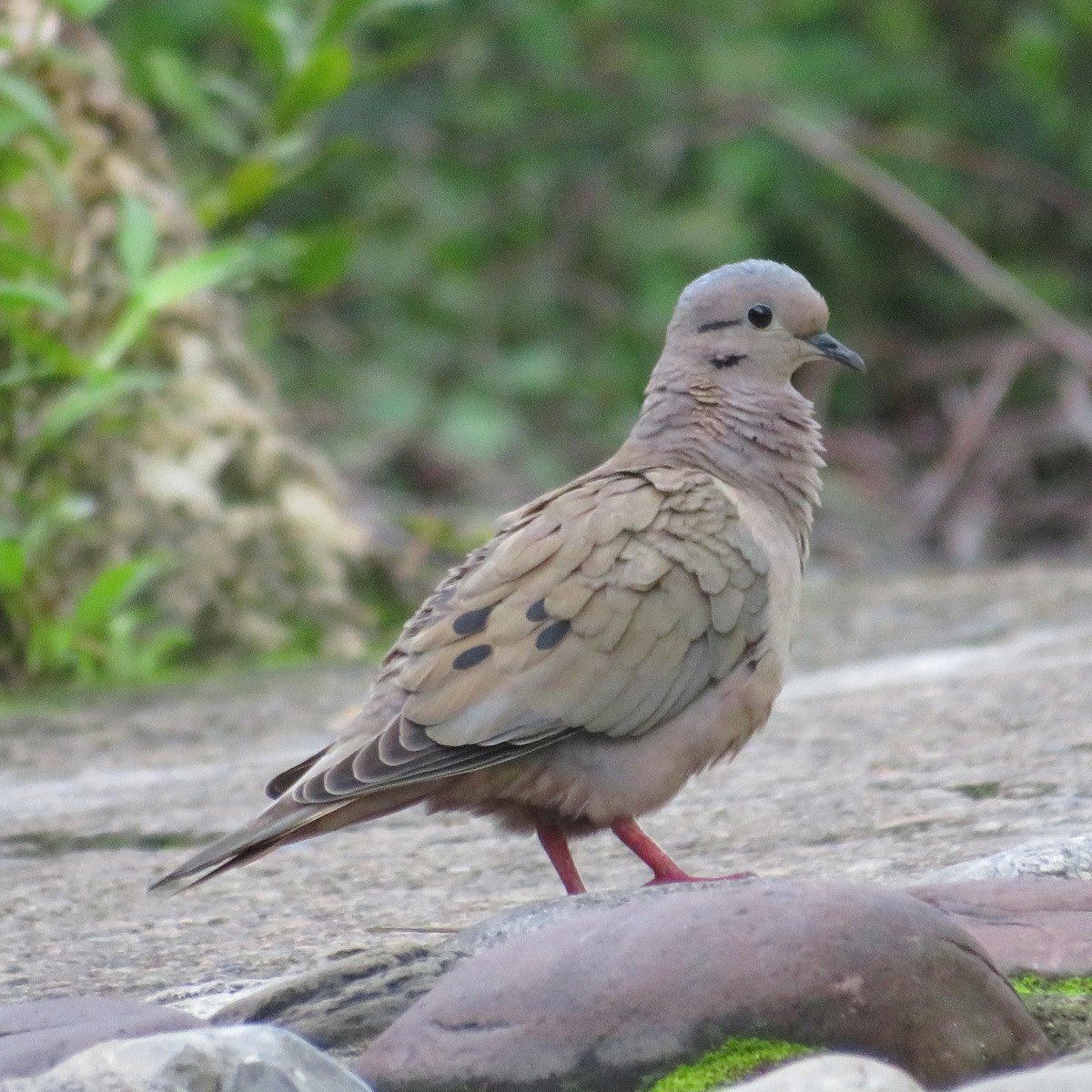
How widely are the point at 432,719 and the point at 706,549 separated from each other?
536mm

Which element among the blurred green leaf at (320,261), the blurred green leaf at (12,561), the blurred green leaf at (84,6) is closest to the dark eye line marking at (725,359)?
the blurred green leaf at (12,561)

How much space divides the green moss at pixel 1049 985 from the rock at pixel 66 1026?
0.94 meters

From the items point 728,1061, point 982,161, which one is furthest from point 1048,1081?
point 982,161

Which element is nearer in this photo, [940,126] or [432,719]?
A: [432,719]

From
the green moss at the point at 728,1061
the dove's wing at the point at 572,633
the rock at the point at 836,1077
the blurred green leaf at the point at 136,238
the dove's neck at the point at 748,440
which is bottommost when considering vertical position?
the green moss at the point at 728,1061

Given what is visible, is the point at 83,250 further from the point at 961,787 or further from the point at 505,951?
the point at 505,951

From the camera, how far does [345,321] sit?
27.6 feet

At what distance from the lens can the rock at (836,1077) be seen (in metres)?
1.90

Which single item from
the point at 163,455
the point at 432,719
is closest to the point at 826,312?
the point at 432,719

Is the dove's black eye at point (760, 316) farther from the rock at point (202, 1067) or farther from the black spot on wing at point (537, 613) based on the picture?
the rock at point (202, 1067)

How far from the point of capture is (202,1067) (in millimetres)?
2066

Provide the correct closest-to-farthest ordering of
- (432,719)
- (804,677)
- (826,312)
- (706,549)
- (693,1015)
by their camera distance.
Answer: (693,1015) → (432,719) → (706,549) → (826,312) → (804,677)

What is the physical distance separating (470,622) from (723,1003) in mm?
1097

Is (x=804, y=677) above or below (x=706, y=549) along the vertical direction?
below
